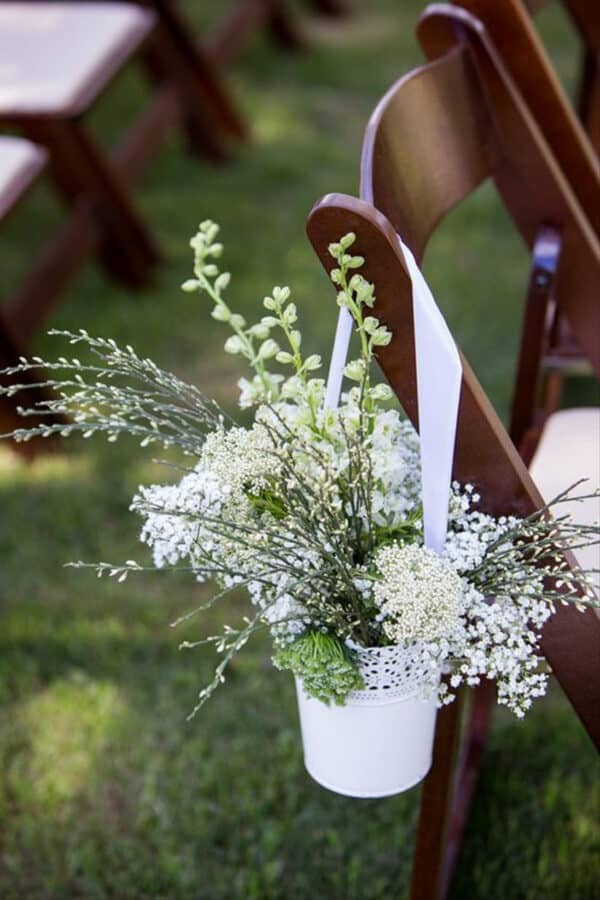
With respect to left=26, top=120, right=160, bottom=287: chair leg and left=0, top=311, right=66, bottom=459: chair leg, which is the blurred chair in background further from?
left=0, top=311, right=66, bottom=459: chair leg

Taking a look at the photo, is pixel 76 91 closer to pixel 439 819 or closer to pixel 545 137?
pixel 545 137

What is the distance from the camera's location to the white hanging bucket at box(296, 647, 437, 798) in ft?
4.00

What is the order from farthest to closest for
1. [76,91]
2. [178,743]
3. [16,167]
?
[76,91] → [16,167] → [178,743]

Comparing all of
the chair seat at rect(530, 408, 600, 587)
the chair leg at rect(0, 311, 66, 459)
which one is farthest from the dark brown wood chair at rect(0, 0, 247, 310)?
the chair seat at rect(530, 408, 600, 587)

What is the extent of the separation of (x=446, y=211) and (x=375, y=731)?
Answer: 2.07 ft

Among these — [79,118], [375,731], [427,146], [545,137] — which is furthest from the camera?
[79,118]

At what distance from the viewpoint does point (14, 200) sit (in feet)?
8.39

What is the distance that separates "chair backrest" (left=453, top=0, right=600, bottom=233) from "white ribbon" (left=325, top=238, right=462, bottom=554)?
62cm

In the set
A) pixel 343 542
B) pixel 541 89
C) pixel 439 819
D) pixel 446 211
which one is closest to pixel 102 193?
pixel 541 89

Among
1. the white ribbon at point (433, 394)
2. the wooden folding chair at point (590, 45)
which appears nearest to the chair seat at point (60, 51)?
the wooden folding chair at point (590, 45)

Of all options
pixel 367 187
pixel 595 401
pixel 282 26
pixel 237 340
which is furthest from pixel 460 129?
pixel 282 26

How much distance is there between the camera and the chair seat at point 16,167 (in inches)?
100

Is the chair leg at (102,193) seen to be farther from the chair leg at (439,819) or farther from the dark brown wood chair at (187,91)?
the chair leg at (439,819)

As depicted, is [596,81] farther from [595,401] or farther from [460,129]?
[460,129]
